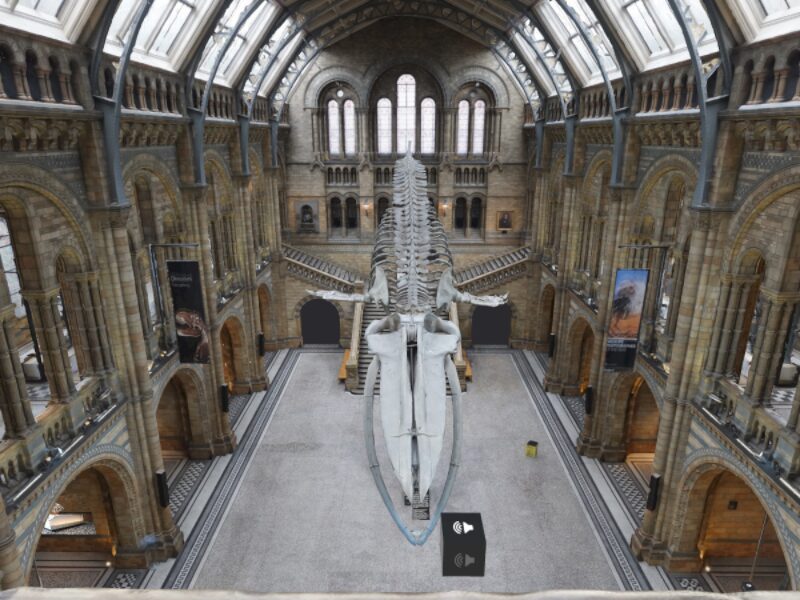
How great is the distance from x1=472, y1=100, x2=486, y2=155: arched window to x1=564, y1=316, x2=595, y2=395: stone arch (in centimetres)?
1246

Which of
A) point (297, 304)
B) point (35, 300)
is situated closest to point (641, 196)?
Answer: point (35, 300)

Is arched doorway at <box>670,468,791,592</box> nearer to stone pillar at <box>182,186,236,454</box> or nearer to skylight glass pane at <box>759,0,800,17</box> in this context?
skylight glass pane at <box>759,0,800,17</box>

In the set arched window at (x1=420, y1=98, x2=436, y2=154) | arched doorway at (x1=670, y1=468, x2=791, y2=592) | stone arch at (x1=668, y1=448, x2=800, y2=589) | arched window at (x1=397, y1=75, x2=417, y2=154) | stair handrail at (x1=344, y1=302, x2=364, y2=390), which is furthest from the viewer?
arched window at (x1=420, y1=98, x2=436, y2=154)

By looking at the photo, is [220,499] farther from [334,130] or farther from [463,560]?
[334,130]

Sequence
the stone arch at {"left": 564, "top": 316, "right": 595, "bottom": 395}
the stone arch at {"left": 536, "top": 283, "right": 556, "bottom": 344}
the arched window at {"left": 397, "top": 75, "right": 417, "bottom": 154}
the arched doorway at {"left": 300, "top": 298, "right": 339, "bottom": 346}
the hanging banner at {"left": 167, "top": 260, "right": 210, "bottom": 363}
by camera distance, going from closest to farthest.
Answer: the hanging banner at {"left": 167, "top": 260, "right": 210, "bottom": 363} → the stone arch at {"left": 564, "top": 316, "right": 595, "bottom": 395} → the stone arch at {"left": 536, "top": 283, "right": 556, "bottom": 344} → the arched doorway at {"left": 300, "top": 298, "right": 339, "bottom": 346} → the arched window at {"left": 397, "top": 75, "right": 417, "bottom": 154}

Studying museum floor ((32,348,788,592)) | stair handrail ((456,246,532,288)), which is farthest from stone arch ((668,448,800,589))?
stair handrail ((456,246,532,288))

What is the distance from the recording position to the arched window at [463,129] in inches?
1129

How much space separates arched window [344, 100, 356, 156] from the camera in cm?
2856

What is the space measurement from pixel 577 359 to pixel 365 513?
36.3 ft

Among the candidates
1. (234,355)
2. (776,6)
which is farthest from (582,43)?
(234,355)

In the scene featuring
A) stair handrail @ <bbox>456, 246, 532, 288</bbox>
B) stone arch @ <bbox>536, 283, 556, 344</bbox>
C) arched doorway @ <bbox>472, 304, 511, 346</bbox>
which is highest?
stair handrail @ <bbox>456, 246, 532, 288</bbox>

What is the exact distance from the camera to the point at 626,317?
14.1 metres

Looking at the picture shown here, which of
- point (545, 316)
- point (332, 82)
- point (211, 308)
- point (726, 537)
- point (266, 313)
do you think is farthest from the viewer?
point (332, 82)

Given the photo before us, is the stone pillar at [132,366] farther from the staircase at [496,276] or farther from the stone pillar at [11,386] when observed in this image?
the staircase at [496,276]
